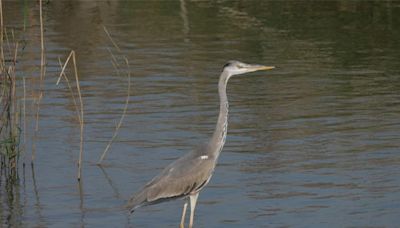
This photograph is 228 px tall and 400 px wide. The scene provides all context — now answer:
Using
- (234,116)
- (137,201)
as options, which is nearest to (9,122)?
(137,201)

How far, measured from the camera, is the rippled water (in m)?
10.2

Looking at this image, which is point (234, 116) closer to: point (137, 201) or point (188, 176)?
point (188, 176)

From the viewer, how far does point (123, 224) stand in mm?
9727

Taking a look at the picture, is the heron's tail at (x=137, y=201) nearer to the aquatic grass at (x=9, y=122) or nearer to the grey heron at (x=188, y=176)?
the grey heron at (x=188, y=176)

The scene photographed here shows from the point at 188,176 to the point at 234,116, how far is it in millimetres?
5021

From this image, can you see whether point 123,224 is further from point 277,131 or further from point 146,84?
point 146,84

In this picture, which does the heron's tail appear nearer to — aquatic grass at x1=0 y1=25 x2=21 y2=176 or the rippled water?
the rippled water

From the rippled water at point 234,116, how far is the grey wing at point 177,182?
68 centimetres

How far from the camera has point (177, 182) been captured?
909cm

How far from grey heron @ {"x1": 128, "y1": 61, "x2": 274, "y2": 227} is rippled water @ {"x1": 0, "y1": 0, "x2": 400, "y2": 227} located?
0.66 meters

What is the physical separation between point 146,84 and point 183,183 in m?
7.38

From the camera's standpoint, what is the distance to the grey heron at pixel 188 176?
905 centimetres

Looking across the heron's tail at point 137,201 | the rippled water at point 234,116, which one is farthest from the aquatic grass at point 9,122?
the heron's tail at point 137,201

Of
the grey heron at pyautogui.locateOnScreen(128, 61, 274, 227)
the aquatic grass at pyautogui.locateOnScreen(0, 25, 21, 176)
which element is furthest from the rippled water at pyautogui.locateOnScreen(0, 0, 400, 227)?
the grey heron at pyautogui.locateOnScreen(128, 61, 274, 227)
